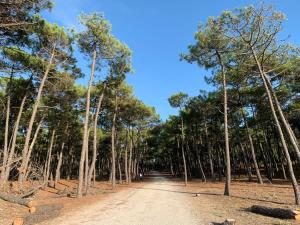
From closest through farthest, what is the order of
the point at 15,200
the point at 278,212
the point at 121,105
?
the point at 278,212 → the point at 15,200 → the point at 121,105

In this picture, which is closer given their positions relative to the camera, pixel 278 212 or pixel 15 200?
pixel 278 212

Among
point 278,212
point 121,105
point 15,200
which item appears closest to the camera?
point 278,212

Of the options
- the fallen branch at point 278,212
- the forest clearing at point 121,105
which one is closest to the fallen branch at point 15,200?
the forest clearing at point 121,105

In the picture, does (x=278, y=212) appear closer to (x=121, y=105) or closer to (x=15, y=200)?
(x=15, y=200)

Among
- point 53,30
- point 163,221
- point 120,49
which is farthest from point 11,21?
point 163,221

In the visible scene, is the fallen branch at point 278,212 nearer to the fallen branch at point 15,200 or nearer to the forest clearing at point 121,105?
the forest clearing at point 121,105

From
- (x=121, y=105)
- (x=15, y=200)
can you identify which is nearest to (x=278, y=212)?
(x=15, y=200)

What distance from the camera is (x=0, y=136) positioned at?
2642 cm

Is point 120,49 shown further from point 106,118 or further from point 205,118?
point 205,118

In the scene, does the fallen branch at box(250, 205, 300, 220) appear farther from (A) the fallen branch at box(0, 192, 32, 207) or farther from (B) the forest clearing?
(A) the fallen branch at box(0, 192, 32, 207)

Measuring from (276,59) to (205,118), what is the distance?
17130 millimetres

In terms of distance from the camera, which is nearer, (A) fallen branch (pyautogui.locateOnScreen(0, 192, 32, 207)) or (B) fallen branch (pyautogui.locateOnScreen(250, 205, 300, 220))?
(B) fallen branch (pyautogui.locateOnScreen(250, 205, 300, 220))

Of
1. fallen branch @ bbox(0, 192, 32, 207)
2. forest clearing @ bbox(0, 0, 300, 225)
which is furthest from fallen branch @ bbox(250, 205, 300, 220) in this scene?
fallen branch @ bbox(0, 192, 32, 207)

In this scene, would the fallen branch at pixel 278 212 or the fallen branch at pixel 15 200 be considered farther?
the fallen branch at pixel 15 200
